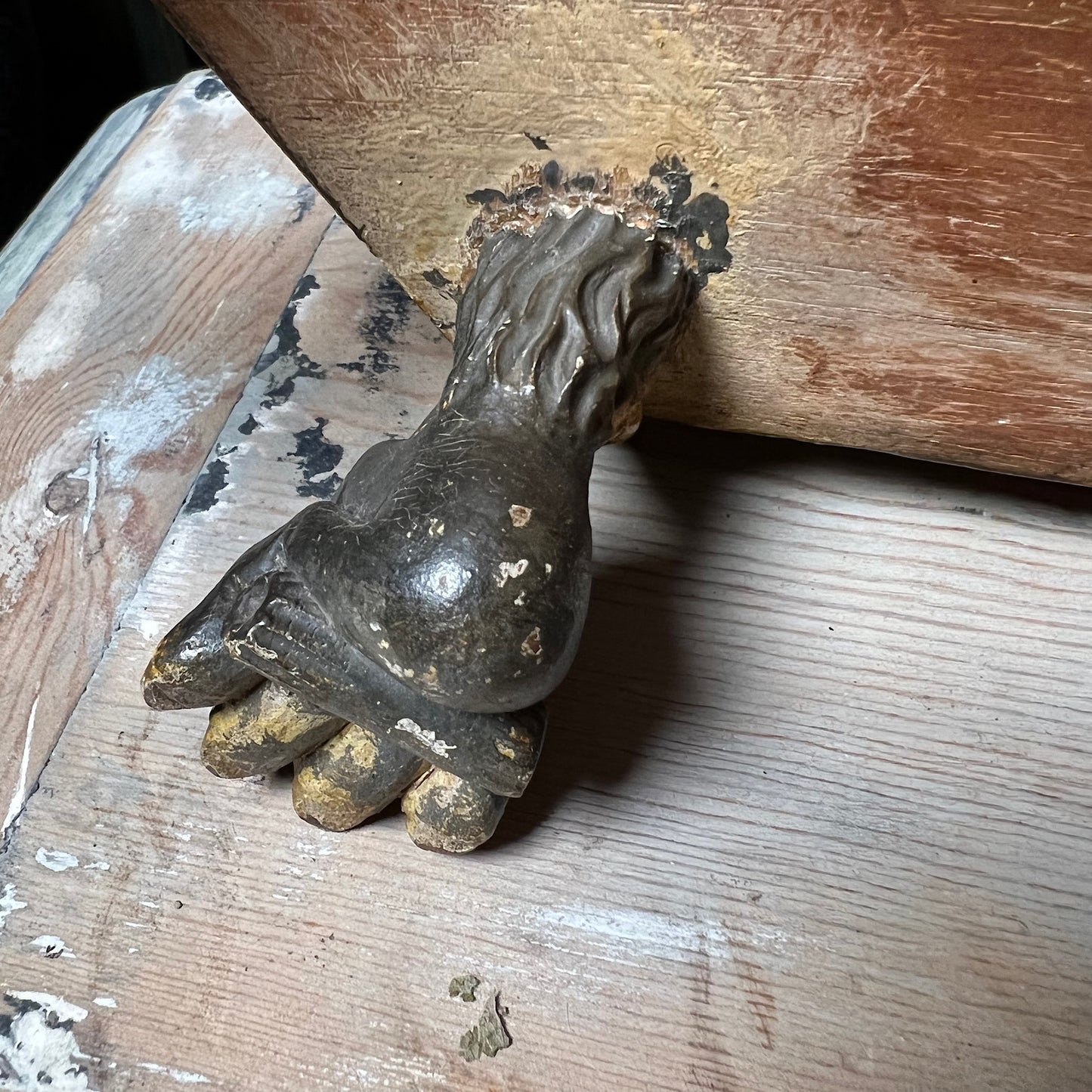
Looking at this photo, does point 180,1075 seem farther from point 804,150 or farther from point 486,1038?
point 804,150

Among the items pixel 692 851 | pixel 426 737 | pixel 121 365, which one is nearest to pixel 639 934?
pixel 692 851

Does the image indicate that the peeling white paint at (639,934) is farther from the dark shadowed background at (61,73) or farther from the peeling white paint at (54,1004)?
the dark shadowed background at (61,73)

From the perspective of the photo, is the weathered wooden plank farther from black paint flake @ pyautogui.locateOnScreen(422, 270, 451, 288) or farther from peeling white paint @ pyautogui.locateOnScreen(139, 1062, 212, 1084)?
peeling white paint @ pyautogui.locateOnScreen(139, 1062, 212, 1084)

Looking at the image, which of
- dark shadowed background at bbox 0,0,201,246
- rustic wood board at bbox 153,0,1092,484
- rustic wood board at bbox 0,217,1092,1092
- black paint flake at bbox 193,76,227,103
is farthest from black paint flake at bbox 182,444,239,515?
dark shadowed background at bbox 0,0,201,246

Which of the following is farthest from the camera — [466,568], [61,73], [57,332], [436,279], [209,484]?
[61,73]

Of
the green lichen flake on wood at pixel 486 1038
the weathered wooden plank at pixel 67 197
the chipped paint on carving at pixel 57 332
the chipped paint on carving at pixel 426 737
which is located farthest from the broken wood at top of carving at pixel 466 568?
the weathered wooden plank at pixel 67 197

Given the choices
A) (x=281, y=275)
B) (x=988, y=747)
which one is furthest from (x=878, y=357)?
(x=281, y=275)
